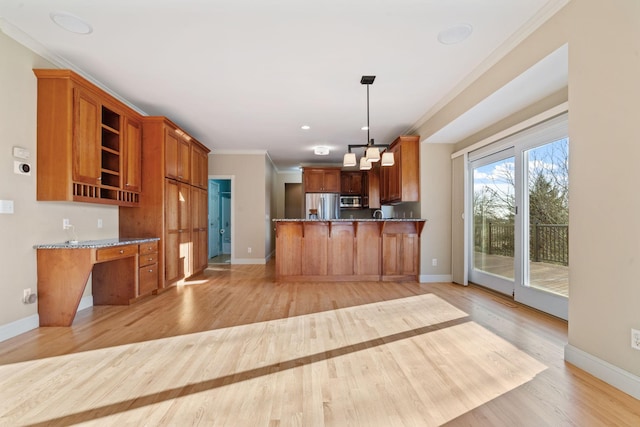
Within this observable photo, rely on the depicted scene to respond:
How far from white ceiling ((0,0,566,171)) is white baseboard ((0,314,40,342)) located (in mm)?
2491

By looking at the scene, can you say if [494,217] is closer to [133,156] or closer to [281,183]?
[133,156]

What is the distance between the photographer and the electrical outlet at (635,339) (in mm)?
1689

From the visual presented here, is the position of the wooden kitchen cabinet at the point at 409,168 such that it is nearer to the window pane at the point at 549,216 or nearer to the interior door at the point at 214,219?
the window pane at the point at 549,216

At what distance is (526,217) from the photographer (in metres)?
3.65

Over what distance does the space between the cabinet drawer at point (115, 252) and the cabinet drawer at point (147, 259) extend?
0.16 metres

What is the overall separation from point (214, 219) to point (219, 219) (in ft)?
1.62

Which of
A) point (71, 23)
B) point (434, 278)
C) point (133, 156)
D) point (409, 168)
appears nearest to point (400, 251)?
point (434, 278)

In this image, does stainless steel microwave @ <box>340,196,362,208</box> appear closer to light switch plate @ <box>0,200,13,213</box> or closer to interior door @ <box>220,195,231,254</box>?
interior door @ <box>220,195,231,254</box>

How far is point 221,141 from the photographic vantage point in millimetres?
6316

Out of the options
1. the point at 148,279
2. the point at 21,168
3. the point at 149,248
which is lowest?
the point at 148,279

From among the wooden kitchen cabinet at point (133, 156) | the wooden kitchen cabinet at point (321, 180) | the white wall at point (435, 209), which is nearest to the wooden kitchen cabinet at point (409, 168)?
the white wall at point (435, 209)

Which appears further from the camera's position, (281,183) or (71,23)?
(281,183)

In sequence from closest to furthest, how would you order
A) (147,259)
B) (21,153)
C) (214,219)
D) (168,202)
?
1. (21,153)
2. (147,259)
3. (168,202)
4. (214,219)

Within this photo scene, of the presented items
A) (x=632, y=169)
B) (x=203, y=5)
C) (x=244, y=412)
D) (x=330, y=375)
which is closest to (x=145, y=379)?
(x=244, y=412)
